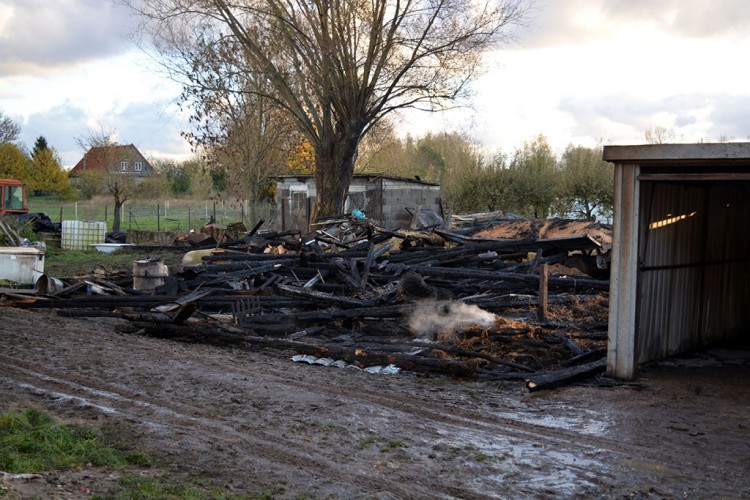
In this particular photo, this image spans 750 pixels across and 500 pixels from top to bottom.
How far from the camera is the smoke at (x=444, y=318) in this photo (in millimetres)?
13414

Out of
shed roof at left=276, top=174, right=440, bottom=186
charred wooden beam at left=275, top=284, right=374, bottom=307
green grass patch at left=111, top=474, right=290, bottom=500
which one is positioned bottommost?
green grass patch at left=111, top=474, right=290, bottom=500

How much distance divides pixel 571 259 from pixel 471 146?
39.9 m

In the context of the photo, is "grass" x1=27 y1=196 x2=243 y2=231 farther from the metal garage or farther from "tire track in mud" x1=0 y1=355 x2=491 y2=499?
"tire track in mud" x1=0 y1=355 x2=491 y2=499

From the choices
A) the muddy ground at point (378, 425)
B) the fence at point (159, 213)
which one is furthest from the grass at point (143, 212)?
the muddy ground at point (378, 425)

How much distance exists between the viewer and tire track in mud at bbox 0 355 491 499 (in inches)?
254

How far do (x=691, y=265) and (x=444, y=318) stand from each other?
446 centimetres

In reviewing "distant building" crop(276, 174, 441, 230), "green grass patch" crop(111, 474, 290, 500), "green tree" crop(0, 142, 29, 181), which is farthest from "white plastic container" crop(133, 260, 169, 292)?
"green tree" crop(0, 142, 29, 181)

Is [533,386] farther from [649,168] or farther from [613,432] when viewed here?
[649,168]

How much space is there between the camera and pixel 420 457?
7297 millimetres

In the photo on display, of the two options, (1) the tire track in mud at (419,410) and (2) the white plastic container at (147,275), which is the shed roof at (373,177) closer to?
(2) the white plastic container at (147,275)

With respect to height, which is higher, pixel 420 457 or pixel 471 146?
pixel 471 146

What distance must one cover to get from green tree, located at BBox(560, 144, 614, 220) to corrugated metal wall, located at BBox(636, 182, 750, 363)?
27.5 m

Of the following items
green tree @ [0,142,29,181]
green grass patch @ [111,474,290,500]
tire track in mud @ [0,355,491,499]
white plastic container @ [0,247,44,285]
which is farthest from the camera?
green tree @ [0,142,29,181]

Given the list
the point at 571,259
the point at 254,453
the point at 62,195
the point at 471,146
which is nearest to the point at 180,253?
the point at 571,259
